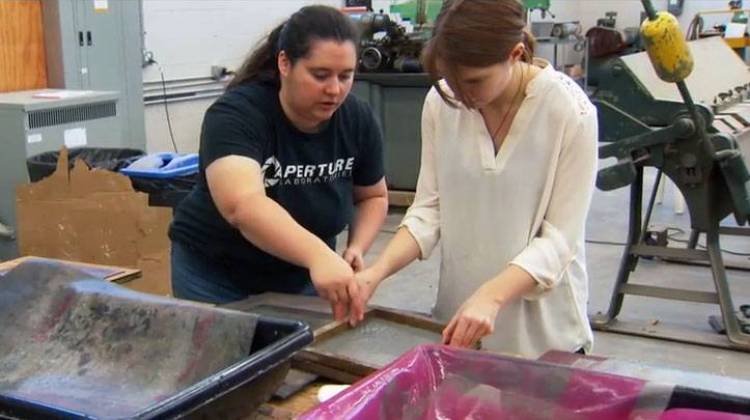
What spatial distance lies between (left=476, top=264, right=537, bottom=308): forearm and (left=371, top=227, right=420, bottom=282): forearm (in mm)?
193

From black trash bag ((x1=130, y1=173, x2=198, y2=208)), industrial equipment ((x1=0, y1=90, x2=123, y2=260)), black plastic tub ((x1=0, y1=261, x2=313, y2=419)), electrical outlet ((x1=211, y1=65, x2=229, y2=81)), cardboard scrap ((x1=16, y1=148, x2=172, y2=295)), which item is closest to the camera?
black plastic tub ((x1=0, y1=261, x2=313, y2=419))

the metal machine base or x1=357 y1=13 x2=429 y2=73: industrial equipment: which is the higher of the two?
Answer: x1=357 y1=13 x2=429 y2=73: industrial equipment

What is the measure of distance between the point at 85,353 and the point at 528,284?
24.3 inches

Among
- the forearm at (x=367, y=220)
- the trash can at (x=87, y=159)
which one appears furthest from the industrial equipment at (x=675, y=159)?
the trash can at (x=87, y=159)

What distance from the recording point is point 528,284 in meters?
1.24

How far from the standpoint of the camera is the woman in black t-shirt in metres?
1.33

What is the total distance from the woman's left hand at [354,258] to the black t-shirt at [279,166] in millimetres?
59

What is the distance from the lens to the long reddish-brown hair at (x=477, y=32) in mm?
1190

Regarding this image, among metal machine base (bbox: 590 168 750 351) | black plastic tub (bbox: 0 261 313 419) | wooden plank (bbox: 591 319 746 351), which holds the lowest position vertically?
wooden plank (bbox: 591 319 746 351)

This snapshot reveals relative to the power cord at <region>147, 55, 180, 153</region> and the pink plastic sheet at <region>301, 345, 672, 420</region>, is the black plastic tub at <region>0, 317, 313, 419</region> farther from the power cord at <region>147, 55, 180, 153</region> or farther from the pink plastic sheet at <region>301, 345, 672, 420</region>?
the power cord at <region>147, 55, 180, 153</region>

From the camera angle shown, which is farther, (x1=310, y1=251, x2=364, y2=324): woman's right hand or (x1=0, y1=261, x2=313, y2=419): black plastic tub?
(x1=310, y1=251, x2=364, y2=324): woman's right hand

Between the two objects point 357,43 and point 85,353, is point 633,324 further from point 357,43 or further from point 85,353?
point 85,353

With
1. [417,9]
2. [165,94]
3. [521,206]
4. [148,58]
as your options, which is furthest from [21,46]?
[521,206]

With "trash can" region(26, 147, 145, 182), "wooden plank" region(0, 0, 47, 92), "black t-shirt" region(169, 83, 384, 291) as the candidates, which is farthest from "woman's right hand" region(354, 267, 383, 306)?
"wooden plank" region(0, 0, 47, 92)
